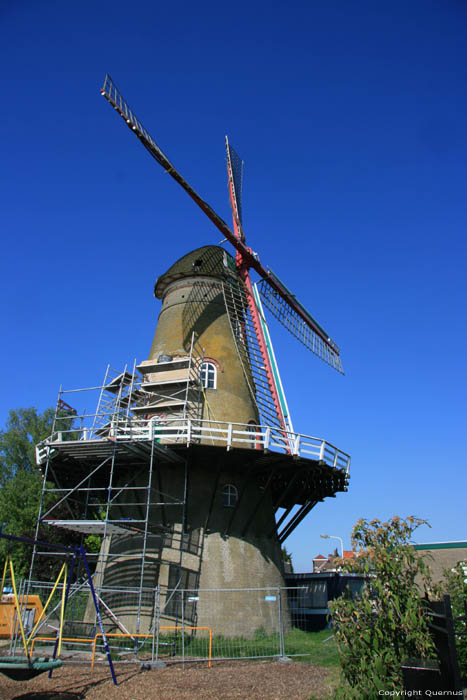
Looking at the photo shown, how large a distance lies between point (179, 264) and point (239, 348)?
4.50 metres

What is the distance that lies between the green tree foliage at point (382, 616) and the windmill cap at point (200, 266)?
1465 cm

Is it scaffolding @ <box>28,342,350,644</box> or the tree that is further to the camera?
the tree

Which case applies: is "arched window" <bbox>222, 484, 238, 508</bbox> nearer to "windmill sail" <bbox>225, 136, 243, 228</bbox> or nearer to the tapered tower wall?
the tapered tower wall

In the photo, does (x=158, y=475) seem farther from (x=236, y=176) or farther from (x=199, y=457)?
(x=236, y=176)

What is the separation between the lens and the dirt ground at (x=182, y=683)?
766cm

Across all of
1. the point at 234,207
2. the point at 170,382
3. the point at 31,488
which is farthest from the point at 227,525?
the point at 31,488

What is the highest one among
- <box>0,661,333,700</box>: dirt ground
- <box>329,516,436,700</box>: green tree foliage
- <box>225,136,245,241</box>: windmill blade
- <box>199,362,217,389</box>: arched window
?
<box>225,136,245,241</box>: windmill blade

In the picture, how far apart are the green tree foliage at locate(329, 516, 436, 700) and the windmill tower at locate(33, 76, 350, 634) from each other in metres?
7.61

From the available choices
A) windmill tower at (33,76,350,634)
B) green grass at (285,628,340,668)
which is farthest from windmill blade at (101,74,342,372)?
green grass at (285,628,340,668)

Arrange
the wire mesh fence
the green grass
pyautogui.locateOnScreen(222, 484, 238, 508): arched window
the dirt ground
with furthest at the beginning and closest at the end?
pyautogui.locateOnScreen(222, 484, 238, 508): arched window
the wire mesh fence
the green grass
the dirt ground

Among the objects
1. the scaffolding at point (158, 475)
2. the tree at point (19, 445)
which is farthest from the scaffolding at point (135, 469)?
the tree at point (19, 445)

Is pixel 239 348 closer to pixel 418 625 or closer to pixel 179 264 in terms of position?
pixel 179 264

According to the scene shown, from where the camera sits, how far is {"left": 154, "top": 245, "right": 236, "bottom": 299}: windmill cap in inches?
760

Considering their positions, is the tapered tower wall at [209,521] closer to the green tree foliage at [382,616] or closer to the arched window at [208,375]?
the arched window at [208,375]
